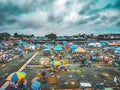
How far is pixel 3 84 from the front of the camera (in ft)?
61.7

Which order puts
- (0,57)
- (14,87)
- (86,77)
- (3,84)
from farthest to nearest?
(0,57), (86,77), (3,84), (14,87)

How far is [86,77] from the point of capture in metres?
21.8

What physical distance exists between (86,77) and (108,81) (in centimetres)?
296

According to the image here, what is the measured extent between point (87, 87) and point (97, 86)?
1.03 meters

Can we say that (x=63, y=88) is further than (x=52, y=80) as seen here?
No

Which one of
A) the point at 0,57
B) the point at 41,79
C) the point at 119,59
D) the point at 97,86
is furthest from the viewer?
the point at 0,57

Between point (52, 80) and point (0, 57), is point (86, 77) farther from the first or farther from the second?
point (0, 57)

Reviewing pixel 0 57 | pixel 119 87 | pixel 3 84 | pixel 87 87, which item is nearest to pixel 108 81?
pixel 119 87

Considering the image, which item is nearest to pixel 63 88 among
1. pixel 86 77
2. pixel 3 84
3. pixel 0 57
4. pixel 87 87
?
pixel 87 87

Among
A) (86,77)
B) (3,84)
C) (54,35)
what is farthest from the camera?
(54,35)

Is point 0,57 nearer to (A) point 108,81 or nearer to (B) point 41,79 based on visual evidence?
(B) point 41,79

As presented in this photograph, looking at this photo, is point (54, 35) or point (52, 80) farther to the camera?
point (54, 35)

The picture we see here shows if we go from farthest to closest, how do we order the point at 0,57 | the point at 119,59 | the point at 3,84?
the point at 0,57 < the point at 119,59 < the point at 3,84

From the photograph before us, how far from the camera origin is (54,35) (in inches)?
6388
